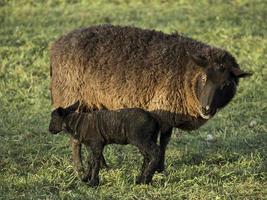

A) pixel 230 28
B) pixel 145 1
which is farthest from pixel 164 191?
pixel 145 1

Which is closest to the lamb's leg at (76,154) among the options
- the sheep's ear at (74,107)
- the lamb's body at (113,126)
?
the sheep's ear at (74,107)

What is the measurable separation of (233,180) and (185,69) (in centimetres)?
154

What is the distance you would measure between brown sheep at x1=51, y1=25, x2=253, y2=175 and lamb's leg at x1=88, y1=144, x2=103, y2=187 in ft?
2.38

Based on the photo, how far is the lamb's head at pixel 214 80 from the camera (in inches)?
299

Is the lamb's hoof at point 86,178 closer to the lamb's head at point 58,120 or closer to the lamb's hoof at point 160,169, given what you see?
the lamb's head at point 58,120

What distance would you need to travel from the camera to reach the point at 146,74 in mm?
8086

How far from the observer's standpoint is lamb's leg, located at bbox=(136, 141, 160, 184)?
24.7 feet

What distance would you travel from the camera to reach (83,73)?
8.44m

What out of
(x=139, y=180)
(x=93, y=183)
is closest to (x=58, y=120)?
(x=93, y=183)

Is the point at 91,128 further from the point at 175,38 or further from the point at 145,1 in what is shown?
the point at 145,1

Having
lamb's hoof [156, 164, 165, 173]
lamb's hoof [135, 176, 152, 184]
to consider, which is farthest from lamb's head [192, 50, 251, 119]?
lamb's hoof [135, 176, 152, 184]

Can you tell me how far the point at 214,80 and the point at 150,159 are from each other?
125cm

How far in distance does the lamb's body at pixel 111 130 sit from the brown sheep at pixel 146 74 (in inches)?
16.4

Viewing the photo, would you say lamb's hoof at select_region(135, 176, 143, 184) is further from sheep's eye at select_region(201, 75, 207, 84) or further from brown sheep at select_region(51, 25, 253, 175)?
sheep's eye at select_region(201, 75, 207, 84)
